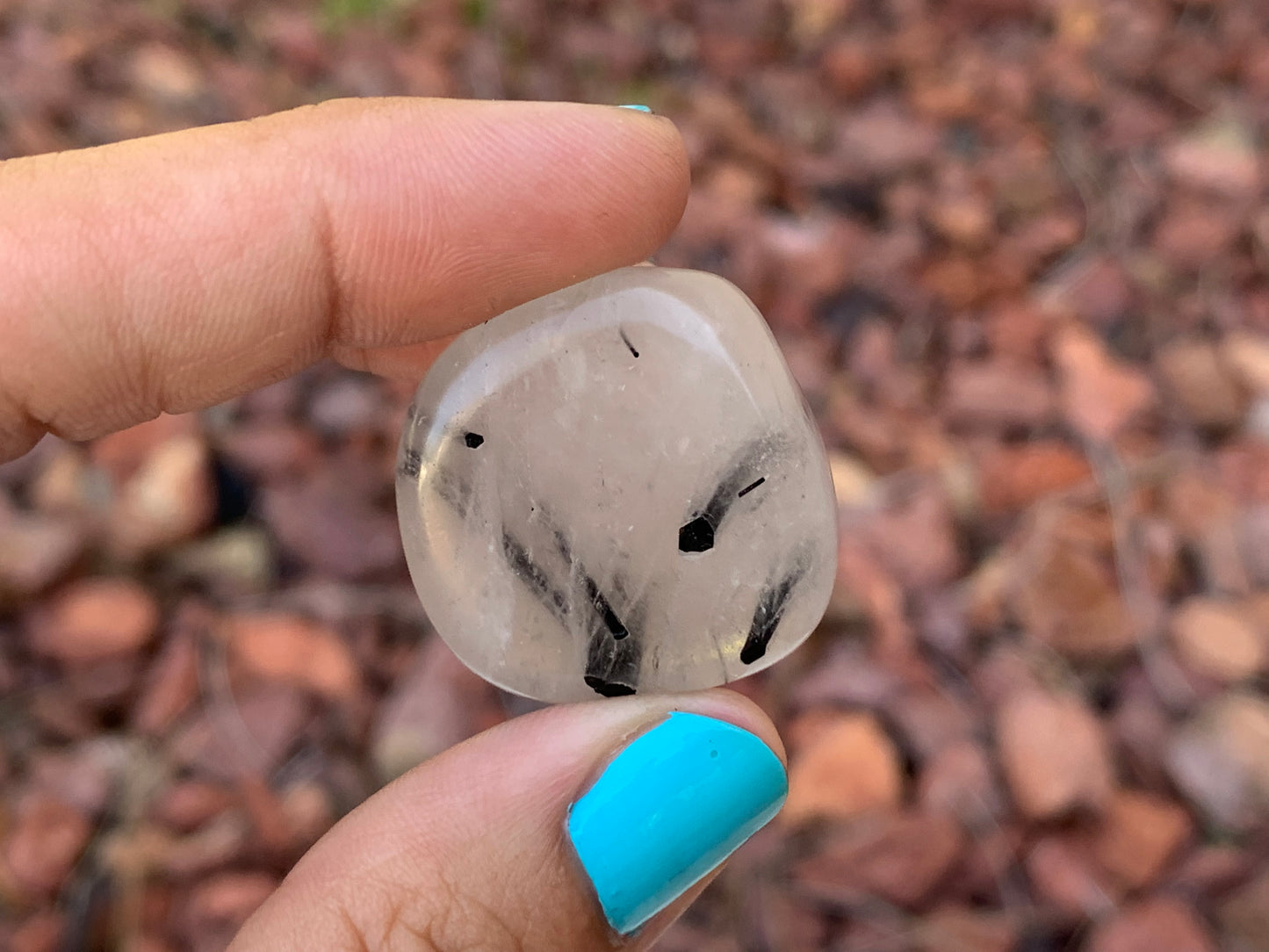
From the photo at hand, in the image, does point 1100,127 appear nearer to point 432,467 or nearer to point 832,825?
point 832,825

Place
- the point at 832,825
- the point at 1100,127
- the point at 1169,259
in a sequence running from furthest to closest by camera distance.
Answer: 1. the point at 1100,127
2. the point at 1169,259
3. the point at 832,825

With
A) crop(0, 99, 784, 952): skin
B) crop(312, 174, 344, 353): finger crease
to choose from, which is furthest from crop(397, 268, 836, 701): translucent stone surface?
crop(312, 174, 344, 353): finger crease

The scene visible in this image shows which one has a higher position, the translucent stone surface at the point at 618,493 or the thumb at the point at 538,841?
Result: the translucent stone surface at the point at 618,493

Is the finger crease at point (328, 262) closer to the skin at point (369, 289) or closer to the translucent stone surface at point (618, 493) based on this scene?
the skin at point (369, 289)

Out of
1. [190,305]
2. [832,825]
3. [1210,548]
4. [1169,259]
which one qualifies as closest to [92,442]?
[190,305]

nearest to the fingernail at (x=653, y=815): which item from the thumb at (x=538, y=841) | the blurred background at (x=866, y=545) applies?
the thumb at (x=538, y=841)

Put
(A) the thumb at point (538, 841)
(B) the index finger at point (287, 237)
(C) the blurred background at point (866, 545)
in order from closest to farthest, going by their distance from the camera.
Answer: 1. (A) the thumb at point (538, 841)
2. (B) the index finger at point (287, 237)
3. (C) the blurred background at point (866, 545)

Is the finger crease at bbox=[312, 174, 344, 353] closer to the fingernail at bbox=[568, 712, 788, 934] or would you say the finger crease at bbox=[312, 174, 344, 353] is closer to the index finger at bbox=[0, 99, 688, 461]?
the index finger at bbox=[0, 99, 688, 461]
